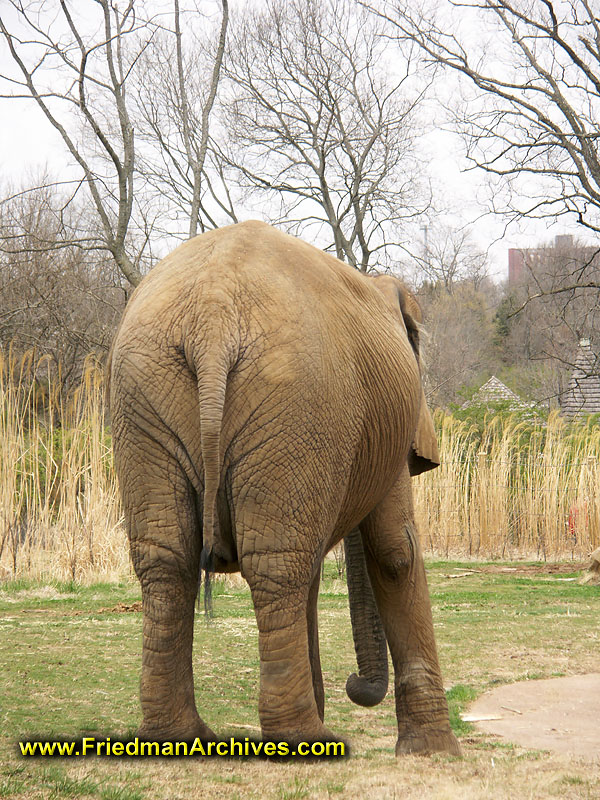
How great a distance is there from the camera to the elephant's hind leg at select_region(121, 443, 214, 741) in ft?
11.3

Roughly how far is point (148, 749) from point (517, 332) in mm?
50540

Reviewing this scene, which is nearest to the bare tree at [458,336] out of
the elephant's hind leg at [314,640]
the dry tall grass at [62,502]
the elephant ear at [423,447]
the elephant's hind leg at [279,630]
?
the dry tall grass at [62,502]

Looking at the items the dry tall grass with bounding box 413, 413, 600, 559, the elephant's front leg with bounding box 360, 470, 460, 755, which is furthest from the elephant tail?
the dry tall grass with bounding box 413, 413, 600, 559

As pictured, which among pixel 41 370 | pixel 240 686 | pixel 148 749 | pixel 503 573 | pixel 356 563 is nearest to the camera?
pixel 148 749

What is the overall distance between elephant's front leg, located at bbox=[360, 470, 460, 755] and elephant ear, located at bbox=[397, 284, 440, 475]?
40 centimetres

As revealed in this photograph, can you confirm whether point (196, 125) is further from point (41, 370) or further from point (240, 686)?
point (240, 686)

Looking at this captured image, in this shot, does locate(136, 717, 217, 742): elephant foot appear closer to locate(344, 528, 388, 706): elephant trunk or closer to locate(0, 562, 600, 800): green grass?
locate(0, 562, 600, 800): green grass

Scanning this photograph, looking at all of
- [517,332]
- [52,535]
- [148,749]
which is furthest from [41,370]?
[517,332]

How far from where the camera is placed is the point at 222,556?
3.46 metres

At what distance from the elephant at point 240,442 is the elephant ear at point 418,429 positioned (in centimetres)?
100

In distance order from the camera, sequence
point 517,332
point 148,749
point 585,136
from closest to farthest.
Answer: point 148,749 → point 585,136 → point 517,332

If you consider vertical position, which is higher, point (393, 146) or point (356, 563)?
point (393, 146)

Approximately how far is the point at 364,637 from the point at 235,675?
2.15 m

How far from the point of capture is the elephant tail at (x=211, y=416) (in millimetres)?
3184
